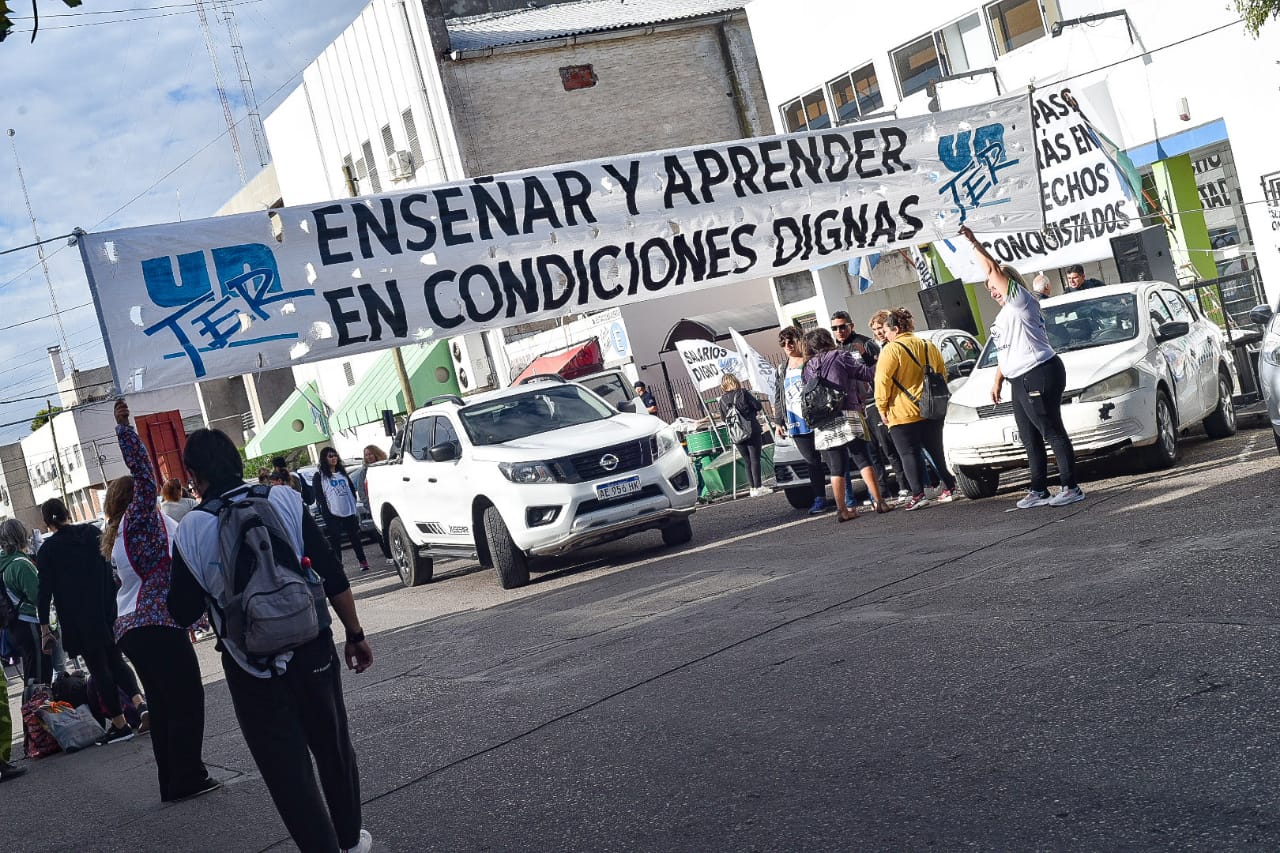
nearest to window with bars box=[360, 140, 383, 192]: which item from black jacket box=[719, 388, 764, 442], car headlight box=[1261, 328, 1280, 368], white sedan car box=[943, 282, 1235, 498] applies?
black jacket box=[719, 388, 764, 442]

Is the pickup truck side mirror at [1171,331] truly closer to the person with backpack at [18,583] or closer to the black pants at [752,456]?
the black pants at [752,456]

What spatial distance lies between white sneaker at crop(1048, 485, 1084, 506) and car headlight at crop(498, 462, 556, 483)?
15.8 ft

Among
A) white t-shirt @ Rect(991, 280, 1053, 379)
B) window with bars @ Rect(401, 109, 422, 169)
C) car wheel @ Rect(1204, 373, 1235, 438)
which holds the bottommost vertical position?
car wheel @ Rect(1204, 373, 1235, 438)

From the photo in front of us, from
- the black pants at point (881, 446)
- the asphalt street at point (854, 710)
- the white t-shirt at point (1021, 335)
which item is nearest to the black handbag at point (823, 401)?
the black pants at point (881, 446)

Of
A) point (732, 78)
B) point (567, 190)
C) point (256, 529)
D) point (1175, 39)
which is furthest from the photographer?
point (732, 78)

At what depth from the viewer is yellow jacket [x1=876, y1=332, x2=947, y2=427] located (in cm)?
1226

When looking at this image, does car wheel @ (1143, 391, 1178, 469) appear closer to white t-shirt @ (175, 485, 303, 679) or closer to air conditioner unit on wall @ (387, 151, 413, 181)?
white t-shirt @ (175, 485, 303, 679)

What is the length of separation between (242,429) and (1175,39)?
60823 millimetres

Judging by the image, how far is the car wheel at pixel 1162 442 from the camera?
11734mm

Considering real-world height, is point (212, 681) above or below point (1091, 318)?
below

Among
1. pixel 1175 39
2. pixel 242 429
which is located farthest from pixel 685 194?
pixel 242 429

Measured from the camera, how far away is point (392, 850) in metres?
5.37

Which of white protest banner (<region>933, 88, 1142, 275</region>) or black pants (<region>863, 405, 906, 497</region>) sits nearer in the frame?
black pants (<region>863, 405, 906, 497</region>)

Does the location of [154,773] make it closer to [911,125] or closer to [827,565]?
[827,565]
